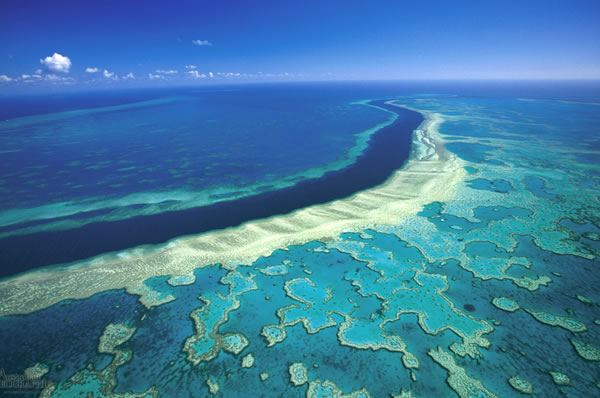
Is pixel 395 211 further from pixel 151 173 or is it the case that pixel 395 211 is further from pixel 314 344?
pixel 151 173

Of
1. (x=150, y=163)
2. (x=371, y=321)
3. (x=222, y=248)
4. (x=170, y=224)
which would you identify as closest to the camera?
(x=371, y=321)

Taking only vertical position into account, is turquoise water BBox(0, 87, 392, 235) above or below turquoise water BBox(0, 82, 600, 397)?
above

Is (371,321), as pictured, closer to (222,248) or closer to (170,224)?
(222,248)

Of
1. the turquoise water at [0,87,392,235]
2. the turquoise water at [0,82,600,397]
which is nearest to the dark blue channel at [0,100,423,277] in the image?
the turquoise water at [0,87,392,235]

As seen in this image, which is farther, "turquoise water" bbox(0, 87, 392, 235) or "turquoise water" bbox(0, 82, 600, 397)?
"turquoise water" bbox(0, 87, 392, 235)

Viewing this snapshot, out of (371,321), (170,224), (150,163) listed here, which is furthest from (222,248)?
(150,163)

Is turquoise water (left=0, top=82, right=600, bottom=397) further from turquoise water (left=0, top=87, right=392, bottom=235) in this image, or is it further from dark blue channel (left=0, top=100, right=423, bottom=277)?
turquoise water (left=0, top=87, right=392, bottom=235)

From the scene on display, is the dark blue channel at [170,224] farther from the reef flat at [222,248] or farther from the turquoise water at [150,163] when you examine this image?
the turquoise water at [150,163]
